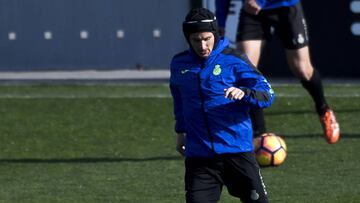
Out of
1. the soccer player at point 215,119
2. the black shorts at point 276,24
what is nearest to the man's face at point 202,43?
the soccer player at point 215,119

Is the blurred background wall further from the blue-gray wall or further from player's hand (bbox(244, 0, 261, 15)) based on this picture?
player's hand (bbox(244, 0, 261, 15))

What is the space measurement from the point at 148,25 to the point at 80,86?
14.2ft

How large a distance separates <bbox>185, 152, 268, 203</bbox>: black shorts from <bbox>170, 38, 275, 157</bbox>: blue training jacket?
48 millimetres

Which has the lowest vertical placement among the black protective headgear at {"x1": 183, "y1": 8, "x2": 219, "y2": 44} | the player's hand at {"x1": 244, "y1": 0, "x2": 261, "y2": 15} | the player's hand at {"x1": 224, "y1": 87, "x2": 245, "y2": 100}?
the player's hand at {"x1": 244, "y1": 0, "x2": 261, "y2": 15}

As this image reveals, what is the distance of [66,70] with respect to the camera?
906 inches

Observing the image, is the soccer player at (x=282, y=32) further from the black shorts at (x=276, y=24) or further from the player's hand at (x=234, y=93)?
the player's hand at (x=234, y=93)

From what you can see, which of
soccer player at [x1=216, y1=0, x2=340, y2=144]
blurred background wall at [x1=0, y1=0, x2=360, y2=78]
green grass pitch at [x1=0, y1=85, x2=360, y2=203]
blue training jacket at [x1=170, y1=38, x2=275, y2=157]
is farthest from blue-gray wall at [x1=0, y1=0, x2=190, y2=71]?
blue training jacket at [x1=170, y1=38, x2=275, y2=157]

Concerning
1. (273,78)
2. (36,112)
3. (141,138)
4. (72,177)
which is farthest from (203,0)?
(72,177)

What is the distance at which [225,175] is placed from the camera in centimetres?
722

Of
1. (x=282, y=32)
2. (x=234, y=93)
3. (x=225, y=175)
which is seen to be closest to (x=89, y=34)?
(x=282, y=32)

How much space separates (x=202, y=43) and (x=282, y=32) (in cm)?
444

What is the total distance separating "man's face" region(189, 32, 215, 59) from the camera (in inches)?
277

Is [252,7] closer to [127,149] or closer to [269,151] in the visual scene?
[269,151]

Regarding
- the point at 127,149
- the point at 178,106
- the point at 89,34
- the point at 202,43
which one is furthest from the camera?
the point at 89,34
